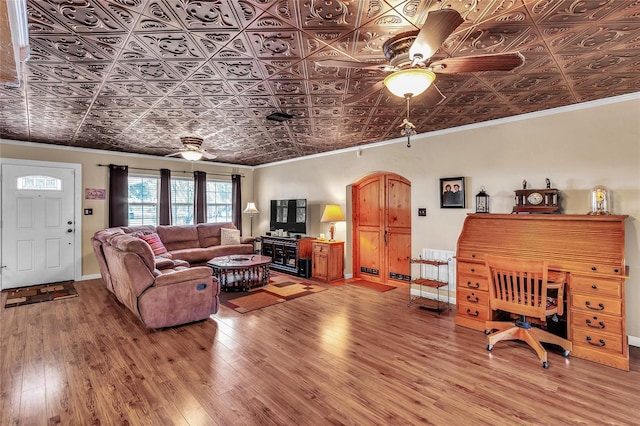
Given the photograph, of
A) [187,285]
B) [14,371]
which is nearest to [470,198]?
[187,285]

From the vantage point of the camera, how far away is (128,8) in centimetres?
176

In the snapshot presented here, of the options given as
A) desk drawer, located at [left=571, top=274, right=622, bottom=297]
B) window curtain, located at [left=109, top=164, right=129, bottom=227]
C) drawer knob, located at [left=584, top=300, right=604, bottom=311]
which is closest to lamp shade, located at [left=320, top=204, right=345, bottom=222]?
desk drawer, located at [left=571, top=274, right=622, bottom=297]

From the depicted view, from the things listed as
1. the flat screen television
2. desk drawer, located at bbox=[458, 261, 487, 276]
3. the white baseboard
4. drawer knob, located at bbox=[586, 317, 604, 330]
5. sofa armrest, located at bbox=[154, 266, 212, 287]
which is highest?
the flat screen television

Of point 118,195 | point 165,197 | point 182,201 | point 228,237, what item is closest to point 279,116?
point 228,237

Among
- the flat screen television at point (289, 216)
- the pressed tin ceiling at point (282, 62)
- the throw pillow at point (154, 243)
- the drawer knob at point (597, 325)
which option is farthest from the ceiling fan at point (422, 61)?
the throw pillow at point (154, 243)

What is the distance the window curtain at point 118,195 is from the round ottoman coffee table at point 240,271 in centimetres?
253

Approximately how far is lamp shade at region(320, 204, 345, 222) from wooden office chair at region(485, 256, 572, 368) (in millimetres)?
3077

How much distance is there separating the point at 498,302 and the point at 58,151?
24.8 ft

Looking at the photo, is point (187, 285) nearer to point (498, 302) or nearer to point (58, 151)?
point (498, 302)

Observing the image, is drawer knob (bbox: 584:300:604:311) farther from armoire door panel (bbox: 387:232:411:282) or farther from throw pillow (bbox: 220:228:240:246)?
throw pillow (bbox: 220:228:240:246)

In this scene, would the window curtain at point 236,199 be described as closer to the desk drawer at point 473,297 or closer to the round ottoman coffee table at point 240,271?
the round ottoman coffee table at point 240,271

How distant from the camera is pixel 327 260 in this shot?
5.79 metres

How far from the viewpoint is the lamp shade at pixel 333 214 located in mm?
5758

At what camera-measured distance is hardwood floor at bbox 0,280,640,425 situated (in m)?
2.09
